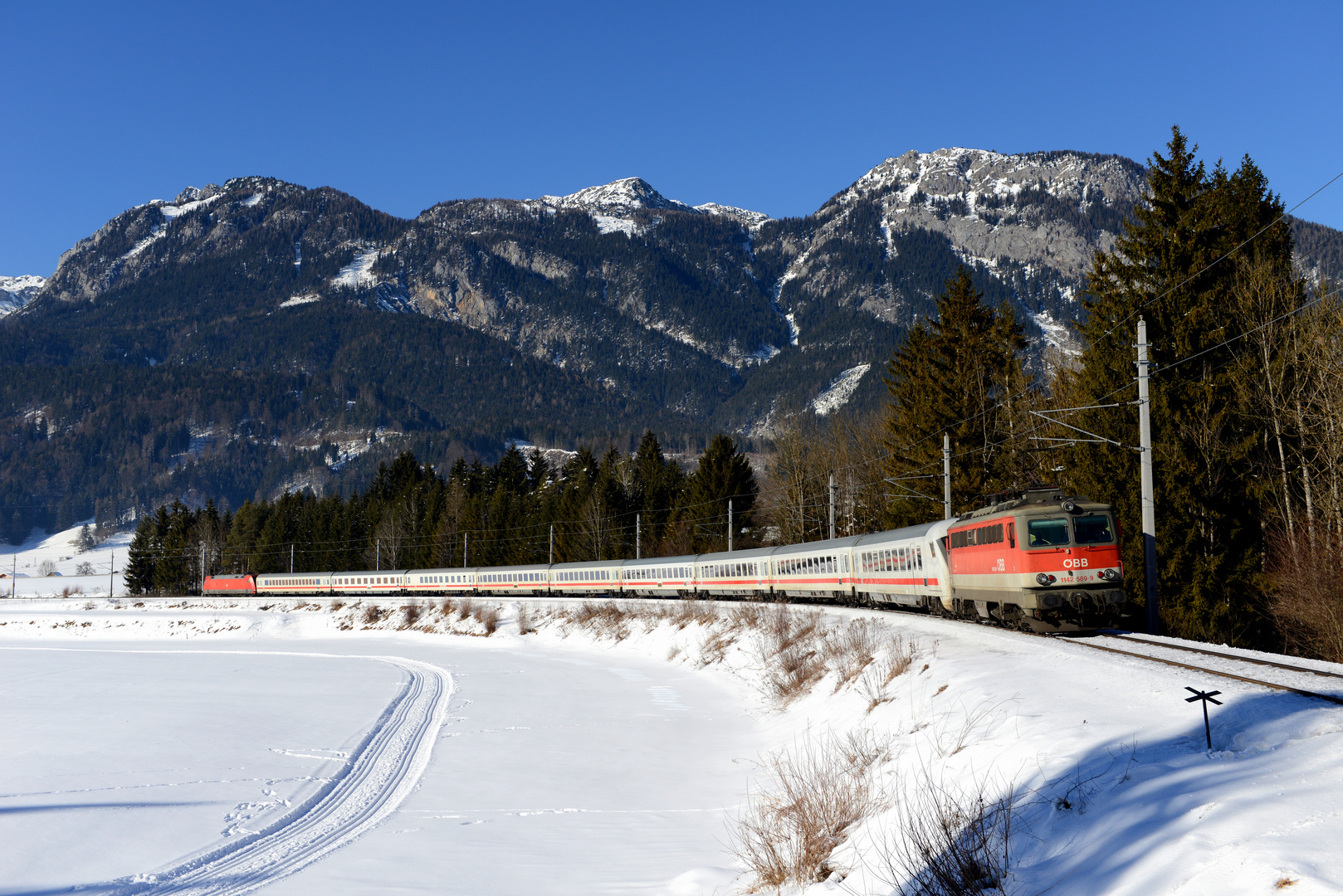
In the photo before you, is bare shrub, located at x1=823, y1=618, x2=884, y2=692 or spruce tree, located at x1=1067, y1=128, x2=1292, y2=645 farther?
spruce tree, located at x1=1067, y1=128, x2=1292, y2=645

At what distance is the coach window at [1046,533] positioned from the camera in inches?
840

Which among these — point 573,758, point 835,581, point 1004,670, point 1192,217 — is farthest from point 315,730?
point 1192,217

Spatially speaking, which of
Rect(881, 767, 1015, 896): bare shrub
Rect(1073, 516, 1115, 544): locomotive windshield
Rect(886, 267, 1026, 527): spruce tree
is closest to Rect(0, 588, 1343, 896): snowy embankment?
Rect(881, 767, 1015, 896): bare shrub

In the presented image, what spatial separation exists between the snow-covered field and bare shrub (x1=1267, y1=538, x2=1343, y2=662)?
306 inches

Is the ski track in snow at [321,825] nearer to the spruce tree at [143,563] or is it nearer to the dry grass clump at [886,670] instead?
the dry grass clump at [886,670]

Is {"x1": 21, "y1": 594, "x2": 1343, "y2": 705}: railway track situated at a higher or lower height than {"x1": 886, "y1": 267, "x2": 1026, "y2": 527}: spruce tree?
lower

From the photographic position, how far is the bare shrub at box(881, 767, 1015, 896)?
8227 mm

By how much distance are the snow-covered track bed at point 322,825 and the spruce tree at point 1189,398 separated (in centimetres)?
2271

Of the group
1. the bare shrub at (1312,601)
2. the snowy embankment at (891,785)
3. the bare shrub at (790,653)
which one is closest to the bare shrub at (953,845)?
the snowy embankment at (891,785)

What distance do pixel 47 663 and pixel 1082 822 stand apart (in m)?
47.4

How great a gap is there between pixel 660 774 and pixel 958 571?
12757 millimetres

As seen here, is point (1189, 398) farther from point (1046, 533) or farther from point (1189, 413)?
point (1046, 533)

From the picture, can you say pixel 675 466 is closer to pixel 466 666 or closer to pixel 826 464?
pixel 826 464

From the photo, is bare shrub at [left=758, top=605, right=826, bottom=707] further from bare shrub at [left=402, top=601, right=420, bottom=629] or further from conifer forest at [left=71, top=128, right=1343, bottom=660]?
bare shrub at [left=402, top=601, right=420, bottom=629]
